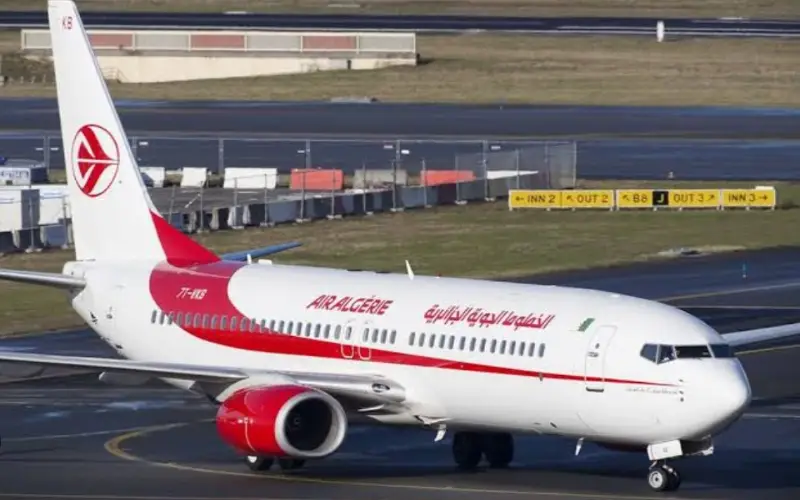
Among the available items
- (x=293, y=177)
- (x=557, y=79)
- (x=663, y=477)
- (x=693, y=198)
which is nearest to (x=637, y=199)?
(x=693, y=198)

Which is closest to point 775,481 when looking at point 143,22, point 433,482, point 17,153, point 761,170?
point 433,482

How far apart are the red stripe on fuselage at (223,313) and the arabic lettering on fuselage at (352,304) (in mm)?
398

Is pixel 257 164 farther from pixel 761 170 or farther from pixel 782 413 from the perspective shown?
pixel 782 413

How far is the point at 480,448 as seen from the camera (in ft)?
132

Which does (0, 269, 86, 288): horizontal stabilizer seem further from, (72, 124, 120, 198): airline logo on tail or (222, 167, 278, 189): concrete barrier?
(222, 167, 278, 189): concrete barrier

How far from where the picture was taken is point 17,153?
111188 mm

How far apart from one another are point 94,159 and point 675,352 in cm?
1567

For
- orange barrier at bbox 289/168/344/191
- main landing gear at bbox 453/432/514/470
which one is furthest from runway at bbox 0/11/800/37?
main landing gear at bbox 453/432/514/470

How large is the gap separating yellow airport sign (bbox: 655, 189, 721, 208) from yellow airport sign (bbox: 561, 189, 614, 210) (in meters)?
2.18

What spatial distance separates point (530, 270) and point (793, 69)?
271 ft

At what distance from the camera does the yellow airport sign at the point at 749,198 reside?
297ft

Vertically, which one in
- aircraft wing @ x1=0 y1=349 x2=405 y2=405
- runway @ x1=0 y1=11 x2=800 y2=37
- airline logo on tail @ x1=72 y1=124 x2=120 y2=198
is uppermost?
runway @ x1=0 y1=11 x2=800 y2=37

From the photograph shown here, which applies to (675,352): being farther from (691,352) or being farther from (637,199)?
(637,199)

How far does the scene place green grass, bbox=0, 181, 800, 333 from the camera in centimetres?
7256
